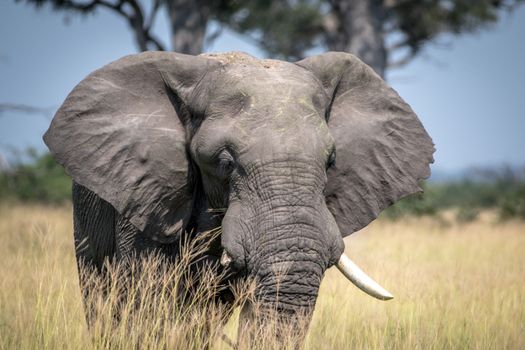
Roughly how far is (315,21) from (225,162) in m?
17.7

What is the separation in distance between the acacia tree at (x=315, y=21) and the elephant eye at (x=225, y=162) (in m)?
10.9

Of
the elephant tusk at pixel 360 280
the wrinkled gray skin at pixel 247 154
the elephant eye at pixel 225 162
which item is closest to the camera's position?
the wrinkled gray skin at pixel 247 154

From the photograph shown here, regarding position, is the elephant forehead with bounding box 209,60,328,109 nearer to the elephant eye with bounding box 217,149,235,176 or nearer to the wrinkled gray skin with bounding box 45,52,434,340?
the wrinkled gray skin with bounding box 45,52,434,340

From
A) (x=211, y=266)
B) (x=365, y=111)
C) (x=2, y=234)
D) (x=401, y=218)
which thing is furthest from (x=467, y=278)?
(x=401, y=218)

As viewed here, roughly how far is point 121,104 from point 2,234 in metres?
6.74

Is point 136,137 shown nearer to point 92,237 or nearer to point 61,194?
point 92,237

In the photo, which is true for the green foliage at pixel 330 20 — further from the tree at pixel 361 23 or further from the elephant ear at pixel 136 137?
the elephant ear at pixel 136 137

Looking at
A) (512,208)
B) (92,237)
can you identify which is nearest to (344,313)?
(92,237)

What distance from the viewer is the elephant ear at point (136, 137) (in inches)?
181

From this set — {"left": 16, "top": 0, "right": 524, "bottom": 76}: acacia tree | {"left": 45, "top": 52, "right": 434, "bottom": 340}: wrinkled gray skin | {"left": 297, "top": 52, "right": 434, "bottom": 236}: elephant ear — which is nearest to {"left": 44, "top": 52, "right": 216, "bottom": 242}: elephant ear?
{"left": 45, "top": 52, "right": 434, "bottom": 340}: wrinkled gray skin

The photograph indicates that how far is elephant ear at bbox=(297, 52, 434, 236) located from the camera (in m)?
4.90

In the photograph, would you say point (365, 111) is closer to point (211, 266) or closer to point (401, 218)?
point (211, 266)

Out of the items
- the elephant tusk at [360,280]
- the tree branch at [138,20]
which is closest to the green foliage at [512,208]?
the tree branch at [138,20]

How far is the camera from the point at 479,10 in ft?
57.5
